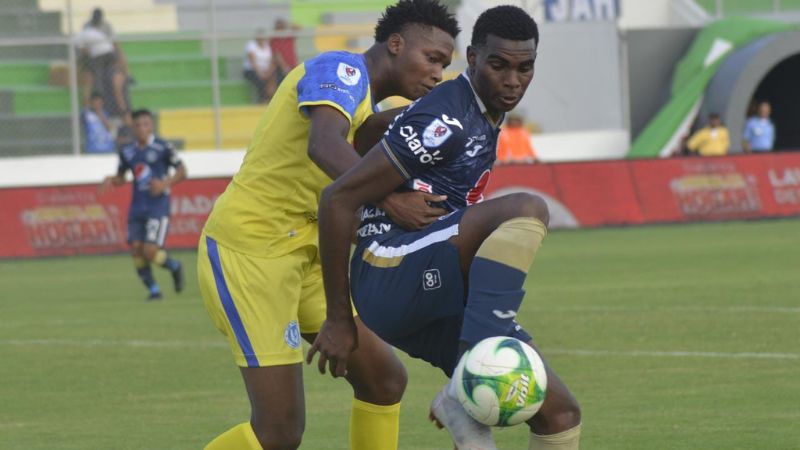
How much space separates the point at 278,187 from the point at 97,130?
22.1 meters

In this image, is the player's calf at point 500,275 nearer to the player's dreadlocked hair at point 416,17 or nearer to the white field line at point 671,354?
the player's dreadlocked hair at point 416,17

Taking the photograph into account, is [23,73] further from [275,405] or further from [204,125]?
[275,405]

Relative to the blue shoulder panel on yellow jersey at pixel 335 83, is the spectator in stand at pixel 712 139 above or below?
below

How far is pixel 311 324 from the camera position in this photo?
6430 mm

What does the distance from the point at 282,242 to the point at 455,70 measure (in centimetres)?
2273

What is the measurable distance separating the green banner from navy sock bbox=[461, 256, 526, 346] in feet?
84.0

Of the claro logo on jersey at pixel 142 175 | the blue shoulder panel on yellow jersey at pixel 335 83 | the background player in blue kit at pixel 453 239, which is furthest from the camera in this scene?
the claro logo on jersey at pixel 142 175

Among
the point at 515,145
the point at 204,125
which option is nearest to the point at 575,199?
the point at 515,145

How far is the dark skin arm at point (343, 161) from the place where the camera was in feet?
17.3

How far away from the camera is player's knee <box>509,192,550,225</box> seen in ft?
16.3

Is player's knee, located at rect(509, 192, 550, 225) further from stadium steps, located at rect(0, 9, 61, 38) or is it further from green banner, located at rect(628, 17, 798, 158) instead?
green banner, located at rect(628, 17, 798, 158)

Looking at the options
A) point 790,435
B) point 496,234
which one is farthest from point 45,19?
point 496,234

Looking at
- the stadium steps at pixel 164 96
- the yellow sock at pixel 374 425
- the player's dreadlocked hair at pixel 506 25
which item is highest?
the player's dreadlocked hair at pixel 506 25

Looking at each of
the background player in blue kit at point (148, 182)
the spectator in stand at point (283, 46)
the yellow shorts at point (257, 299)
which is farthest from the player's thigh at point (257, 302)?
the spectator in stand at point (283, 46)
